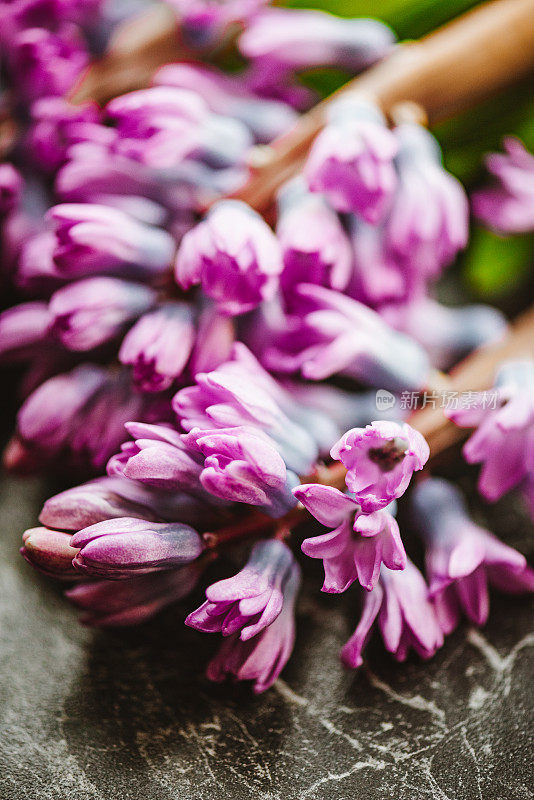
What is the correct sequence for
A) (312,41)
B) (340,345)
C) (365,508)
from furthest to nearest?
(312,41), (340,345), (365,508)

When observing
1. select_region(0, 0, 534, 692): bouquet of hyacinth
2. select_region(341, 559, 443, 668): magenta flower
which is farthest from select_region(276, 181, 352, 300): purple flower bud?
select_region(341, 559, 443, 668): magenta flower

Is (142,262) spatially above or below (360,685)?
above

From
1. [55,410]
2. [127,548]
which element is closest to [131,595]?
[127,548]

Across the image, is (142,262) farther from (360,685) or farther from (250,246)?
(360,685)

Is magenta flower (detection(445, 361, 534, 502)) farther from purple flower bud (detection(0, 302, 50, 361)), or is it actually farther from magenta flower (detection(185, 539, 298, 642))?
purple flower bud (detection(0, 302, 50, 361))

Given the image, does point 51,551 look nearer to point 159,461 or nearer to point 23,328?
point 159,461

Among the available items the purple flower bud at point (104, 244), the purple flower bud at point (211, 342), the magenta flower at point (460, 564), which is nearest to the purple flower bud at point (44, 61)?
the purple flower bud at point (104, 244)

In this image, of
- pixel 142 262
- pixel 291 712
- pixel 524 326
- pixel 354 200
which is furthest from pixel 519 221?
pixel 291 712
